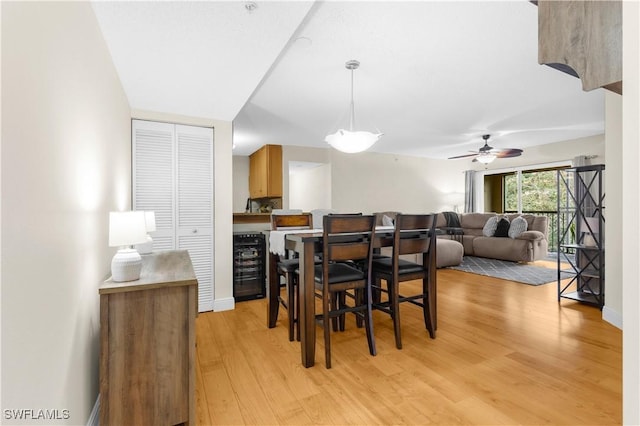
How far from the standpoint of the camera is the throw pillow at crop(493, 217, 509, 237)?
19.9ft

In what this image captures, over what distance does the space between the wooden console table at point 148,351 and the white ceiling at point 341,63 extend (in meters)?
1.42

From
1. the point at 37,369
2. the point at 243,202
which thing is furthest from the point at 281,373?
the point at 243,202

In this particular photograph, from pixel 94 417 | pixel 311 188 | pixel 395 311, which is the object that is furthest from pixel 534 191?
pixel 94 417

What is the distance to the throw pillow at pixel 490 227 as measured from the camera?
626 cm

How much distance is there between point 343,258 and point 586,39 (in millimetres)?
1748

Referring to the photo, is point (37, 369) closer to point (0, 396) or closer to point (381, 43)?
point (0, 396)

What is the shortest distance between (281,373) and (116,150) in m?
2.03

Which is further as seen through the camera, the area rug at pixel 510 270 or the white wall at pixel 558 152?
the white wall at pixel 558 152

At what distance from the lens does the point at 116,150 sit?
2.32m

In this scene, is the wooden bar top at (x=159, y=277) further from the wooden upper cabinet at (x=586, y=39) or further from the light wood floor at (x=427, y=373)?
the wooden upper cabinet at (x=586, y=39)

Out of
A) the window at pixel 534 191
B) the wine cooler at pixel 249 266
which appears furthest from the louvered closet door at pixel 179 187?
the window at pixel 534 191

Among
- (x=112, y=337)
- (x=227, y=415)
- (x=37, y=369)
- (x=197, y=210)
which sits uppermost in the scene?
(x=197, y=210)

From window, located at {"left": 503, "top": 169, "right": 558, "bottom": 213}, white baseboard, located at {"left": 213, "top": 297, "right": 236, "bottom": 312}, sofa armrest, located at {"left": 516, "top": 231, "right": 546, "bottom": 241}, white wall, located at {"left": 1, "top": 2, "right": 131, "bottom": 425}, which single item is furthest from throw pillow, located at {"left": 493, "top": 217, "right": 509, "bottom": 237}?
white wall, located at {"left": 1, "top": 2, "right": 131, "bottom": 425}
